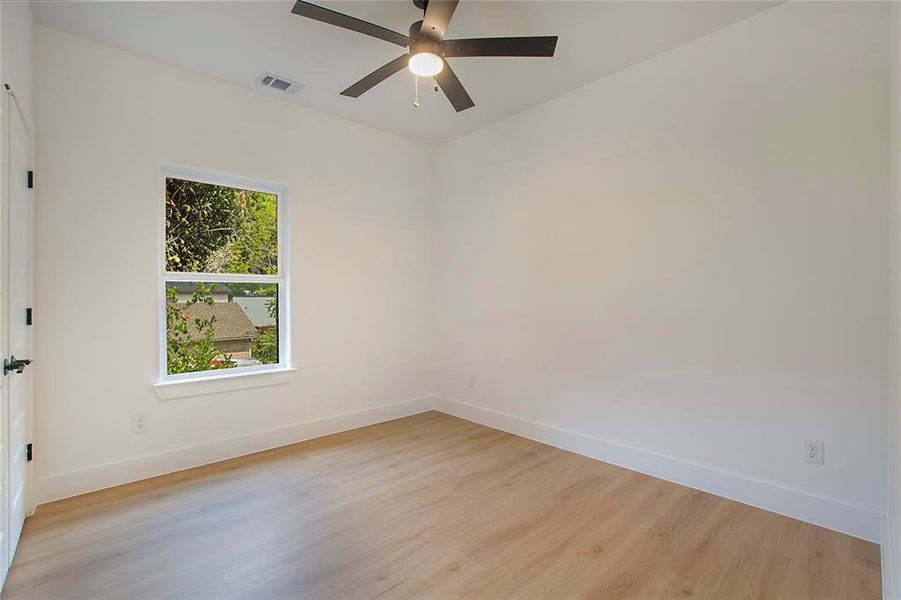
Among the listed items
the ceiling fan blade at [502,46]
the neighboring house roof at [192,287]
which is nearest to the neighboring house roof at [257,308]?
the neighboring house roof at [192,287]

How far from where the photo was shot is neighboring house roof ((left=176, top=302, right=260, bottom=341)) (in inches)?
126

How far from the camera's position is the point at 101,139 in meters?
2.74

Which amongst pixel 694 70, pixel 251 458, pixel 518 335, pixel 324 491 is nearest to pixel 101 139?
pixel 251 458

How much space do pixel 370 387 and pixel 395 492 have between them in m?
1.50

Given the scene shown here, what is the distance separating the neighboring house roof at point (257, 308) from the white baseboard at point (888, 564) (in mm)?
3861

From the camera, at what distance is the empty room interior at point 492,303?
205 cm

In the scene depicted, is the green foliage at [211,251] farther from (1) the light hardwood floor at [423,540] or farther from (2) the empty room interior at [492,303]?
(1) the light hardwood floor at [423,540]

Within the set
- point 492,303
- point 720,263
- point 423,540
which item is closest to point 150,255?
point 423,540

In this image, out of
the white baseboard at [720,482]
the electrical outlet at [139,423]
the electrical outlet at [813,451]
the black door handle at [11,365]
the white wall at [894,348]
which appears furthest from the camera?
the electrical outlet at [139,423]

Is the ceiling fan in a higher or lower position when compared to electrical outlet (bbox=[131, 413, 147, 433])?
higher

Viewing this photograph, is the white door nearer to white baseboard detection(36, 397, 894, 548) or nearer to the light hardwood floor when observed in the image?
the light hardwood floor

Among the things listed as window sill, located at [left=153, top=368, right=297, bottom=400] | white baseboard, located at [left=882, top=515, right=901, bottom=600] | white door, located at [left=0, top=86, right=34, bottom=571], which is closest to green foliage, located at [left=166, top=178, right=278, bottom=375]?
window sill, located at [left=153, top=368, right=297, bottom=400]

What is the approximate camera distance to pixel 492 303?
406cm

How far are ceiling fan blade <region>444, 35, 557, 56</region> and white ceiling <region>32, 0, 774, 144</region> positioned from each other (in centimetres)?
34
